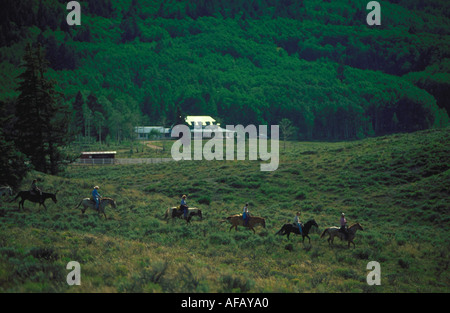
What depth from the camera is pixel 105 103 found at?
114 metres

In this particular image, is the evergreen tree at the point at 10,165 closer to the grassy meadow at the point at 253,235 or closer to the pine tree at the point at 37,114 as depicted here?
the grassy meadow at the point at 253,235

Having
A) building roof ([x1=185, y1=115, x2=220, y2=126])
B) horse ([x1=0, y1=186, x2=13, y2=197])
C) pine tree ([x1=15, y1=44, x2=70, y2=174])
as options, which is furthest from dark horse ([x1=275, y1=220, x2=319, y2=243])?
building roof ([x1=185, y1=115, x2=220, y2=126])

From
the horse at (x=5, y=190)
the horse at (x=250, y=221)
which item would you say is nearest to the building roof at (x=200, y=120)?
the horse at (x=5, y=190)

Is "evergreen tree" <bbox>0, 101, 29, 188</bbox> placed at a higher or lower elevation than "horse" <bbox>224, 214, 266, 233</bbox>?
higher

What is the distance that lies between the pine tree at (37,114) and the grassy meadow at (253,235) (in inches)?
198

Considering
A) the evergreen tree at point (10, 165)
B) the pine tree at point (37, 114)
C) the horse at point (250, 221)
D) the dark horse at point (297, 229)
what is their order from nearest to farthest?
the dark horse at point (297, 229), the horse at point (250, 221), the evergreen tree at point (10, 165), the pine tree at point (37, 114)

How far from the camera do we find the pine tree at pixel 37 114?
3584cm

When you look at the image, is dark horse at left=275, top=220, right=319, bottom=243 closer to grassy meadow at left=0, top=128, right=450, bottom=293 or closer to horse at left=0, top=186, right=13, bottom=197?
grassy meadow at left=0, top=128, right=450, bottom=293

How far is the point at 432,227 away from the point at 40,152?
1433 inches

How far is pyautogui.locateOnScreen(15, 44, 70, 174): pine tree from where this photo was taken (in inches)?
1411

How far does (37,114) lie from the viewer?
119ft

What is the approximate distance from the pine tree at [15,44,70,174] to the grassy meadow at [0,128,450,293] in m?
5.02
